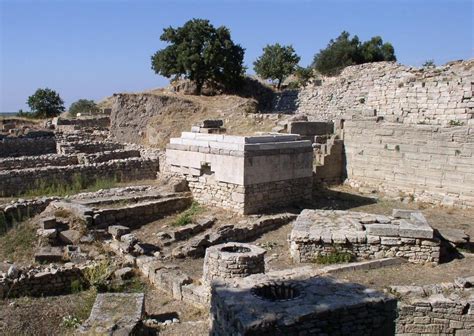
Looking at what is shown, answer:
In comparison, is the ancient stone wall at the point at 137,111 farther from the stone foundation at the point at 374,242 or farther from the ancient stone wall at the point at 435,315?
the ancient stone wall at the point at 435,315

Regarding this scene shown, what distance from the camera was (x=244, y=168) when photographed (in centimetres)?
1148

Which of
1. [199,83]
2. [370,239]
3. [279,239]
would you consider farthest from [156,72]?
[370,239]

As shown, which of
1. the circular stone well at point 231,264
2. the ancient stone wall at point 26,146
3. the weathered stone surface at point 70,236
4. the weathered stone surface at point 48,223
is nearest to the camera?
the circular stone well at point 231,264

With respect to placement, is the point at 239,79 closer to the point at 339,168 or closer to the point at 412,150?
the point at 339,168

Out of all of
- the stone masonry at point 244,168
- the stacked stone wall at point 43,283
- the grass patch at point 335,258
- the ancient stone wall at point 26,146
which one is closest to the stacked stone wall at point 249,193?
the stone masonry at point 244,168

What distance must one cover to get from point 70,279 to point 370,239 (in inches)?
214

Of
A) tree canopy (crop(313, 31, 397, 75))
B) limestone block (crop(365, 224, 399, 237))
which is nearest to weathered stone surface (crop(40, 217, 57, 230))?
limestone block (crop(365, 224, 399, 237))

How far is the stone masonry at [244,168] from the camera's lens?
11641mm

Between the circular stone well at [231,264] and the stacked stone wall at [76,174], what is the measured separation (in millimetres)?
9134

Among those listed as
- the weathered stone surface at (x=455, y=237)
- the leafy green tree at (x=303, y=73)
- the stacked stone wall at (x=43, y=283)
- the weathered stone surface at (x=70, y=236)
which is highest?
the leafy green tree at (x=303, y=73)

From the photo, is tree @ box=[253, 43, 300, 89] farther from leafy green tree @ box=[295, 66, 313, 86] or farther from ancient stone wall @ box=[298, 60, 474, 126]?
ancient stone wall @ box=[298, 60, 474, 126]

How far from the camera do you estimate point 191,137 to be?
1320cm

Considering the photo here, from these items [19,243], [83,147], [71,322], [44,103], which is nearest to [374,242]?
[71,322]

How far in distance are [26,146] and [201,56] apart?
11.4 metres
